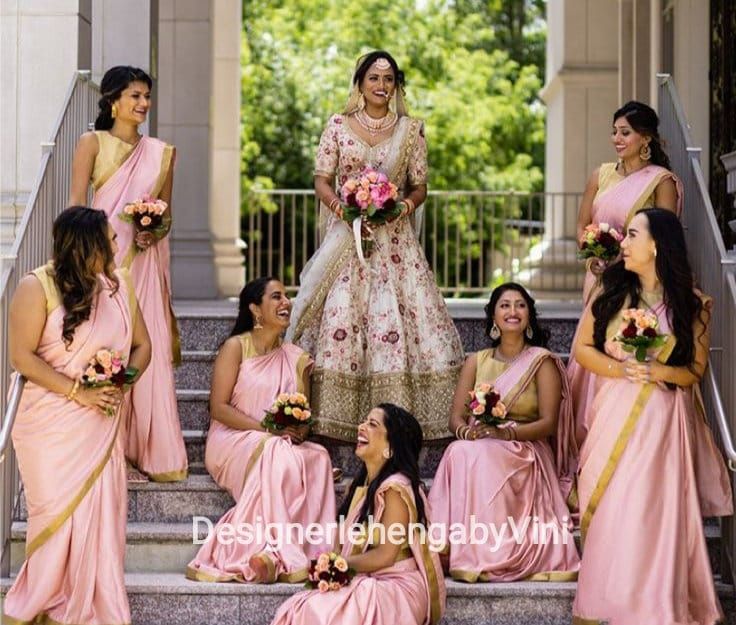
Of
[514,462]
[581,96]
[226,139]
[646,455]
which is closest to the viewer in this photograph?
[646,455]

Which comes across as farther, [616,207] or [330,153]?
[330,153]

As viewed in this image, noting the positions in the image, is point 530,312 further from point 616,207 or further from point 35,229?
point 35,229

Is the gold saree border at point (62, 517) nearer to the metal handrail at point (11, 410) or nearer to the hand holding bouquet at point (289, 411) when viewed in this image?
the metal handrail at point (11, 410)

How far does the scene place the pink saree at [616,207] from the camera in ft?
27.8

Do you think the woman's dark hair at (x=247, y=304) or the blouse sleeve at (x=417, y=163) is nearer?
the woman's dark hair at (x=247, y=304)

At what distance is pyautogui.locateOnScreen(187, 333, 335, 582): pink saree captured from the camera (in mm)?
7488

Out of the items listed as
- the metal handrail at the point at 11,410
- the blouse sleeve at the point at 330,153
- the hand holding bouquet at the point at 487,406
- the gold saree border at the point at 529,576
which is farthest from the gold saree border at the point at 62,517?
the blouse sleeve at the point at 330,153

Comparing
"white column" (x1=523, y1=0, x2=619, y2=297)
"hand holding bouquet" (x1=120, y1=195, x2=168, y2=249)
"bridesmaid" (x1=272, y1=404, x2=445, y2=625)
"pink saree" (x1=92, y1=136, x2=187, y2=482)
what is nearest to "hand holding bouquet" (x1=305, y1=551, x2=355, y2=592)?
"bridesmaid" (x1=272, y1=404, x2=445, y2=625)

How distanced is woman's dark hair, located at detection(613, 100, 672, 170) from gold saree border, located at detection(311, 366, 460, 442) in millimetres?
1578

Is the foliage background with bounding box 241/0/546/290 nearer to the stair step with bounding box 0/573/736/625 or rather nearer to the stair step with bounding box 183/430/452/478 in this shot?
the stair step with bounding box 183/430/452/478

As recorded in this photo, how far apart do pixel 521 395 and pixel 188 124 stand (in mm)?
5969

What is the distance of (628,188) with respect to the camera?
8.54 meters

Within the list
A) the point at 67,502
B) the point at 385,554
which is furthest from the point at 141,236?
the point at 385,554

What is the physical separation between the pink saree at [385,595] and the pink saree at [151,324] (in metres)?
1.41
